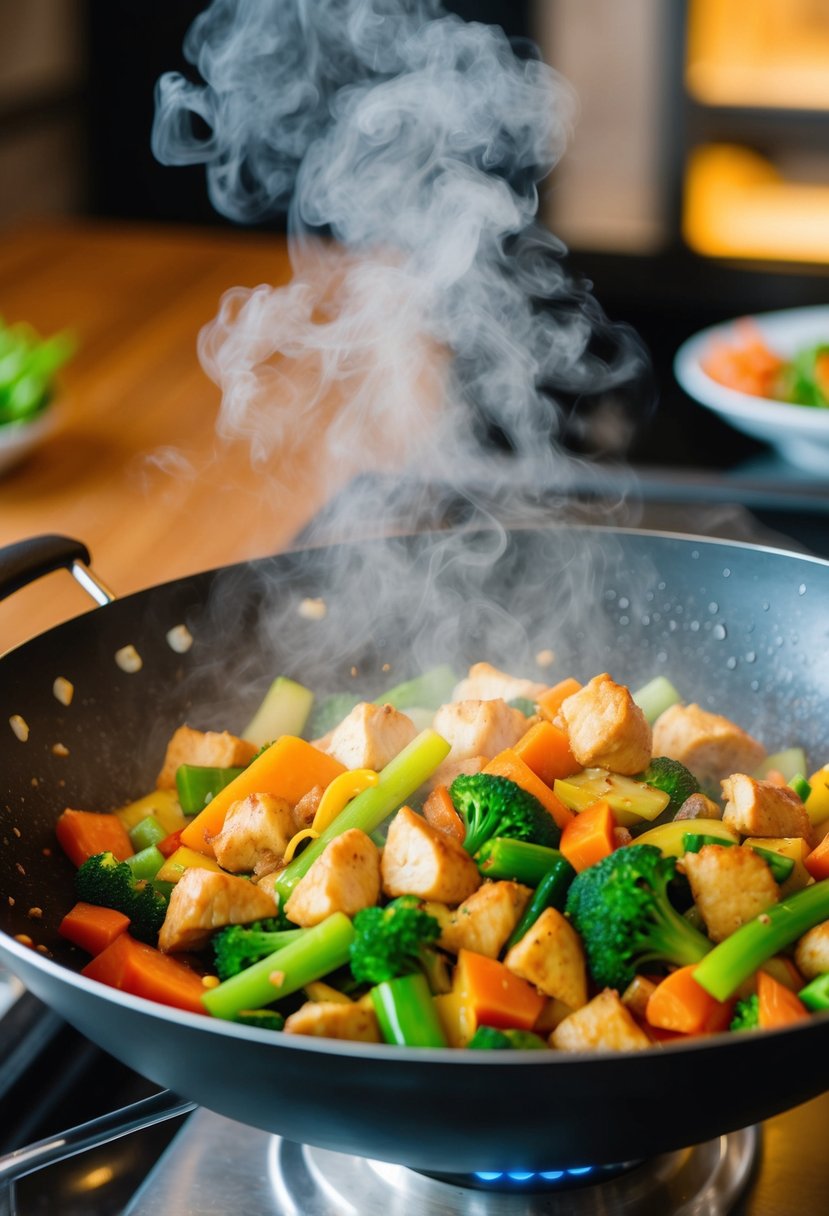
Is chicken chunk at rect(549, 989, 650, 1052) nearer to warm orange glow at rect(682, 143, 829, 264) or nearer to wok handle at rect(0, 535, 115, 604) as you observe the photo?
wok handle at rect(0, 535, 115, 604)

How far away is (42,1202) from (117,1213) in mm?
69

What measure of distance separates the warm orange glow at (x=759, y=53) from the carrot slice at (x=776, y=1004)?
167 inches

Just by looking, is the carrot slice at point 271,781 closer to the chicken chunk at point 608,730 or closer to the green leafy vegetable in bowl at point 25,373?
the chicken chunk at point 608,730

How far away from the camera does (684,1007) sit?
3.62 feet

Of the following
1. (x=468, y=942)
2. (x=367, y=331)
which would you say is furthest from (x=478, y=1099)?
(x=367, y=331)

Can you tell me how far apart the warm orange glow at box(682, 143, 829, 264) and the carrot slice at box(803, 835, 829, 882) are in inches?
159

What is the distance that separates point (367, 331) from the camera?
241 cm

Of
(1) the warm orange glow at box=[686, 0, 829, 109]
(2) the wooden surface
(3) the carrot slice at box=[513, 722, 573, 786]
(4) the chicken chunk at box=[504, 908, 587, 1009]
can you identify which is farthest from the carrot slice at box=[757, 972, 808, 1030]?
(1) the warm orange glow at box=[686, 0, 829, 109]

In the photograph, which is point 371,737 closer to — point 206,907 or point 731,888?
point 206,907

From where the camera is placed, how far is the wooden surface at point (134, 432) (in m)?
2.13

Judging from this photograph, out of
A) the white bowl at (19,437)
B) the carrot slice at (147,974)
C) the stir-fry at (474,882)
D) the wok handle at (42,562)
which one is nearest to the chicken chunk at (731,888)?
the stir-fry at (474,882)

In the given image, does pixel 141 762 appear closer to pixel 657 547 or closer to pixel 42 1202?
pixel 42 1202

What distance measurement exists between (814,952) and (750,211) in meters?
4.47

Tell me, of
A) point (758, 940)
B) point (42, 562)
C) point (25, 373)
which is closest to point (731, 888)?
point (758, 940)
